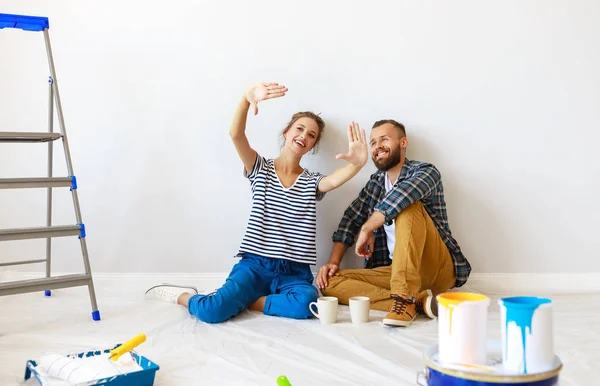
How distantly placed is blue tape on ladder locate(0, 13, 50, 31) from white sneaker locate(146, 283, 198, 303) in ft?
3.56

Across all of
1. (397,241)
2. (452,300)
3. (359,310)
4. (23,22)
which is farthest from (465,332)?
(23,22)

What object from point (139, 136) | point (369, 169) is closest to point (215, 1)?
point (139, 136)

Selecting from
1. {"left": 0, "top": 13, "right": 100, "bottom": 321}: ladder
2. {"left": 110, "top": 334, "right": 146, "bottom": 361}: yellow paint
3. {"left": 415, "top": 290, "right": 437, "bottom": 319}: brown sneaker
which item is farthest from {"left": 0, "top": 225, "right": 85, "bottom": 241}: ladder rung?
{"left": 415, "top": 290, "right": 437, "bottom": 319}: brown sneaker

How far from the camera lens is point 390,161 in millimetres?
2271

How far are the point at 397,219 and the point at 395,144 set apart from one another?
36cm

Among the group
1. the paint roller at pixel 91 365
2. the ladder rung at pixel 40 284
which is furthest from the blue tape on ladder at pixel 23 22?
the paint roller at pixel 91 365

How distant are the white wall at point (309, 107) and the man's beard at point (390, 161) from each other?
0.56 ft

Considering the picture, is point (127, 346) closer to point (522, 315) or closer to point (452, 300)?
point (452, 300)

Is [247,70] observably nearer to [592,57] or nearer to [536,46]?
[536,46]

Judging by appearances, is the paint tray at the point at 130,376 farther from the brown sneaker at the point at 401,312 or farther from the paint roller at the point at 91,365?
the brown sneaker at the point at 401,312

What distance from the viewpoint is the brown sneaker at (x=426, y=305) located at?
192cm

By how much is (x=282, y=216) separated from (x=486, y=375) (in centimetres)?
146

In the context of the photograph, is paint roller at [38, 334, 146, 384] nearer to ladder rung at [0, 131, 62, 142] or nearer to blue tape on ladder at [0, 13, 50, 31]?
ladder rung at [0, 131, 62, 142]

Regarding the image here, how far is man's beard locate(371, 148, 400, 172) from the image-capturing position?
7.41ft
